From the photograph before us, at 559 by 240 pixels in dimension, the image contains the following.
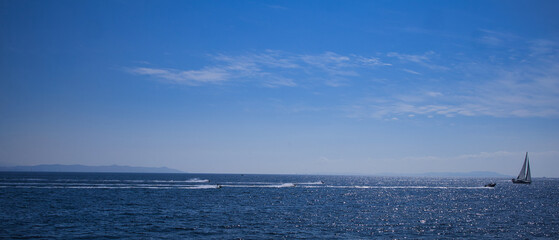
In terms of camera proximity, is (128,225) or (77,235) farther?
(128,225)

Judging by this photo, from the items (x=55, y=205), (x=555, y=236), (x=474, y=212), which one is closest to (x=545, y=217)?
(x=474, y=212)

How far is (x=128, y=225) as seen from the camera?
147 feet

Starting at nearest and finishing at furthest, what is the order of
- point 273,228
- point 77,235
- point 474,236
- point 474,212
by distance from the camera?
point 77,235 < point 474,236 < point 273,228 < point 474,212

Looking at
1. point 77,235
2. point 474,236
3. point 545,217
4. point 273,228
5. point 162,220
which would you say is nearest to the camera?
point 77,235

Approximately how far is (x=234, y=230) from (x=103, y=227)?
15691 mm

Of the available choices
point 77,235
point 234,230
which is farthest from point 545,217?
point 77,235

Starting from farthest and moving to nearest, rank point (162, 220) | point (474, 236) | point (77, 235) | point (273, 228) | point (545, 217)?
point (545, 217) < point (162, 220) < point (273, 228) < point (474, 236) < point (77, 235)

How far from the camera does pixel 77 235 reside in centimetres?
3844

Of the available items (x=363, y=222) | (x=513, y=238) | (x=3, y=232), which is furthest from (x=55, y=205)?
(x=513, y=238)

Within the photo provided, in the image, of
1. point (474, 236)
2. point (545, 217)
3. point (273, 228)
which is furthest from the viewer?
point (545, 217)

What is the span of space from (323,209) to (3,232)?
44.8m

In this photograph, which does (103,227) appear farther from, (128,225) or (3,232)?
(3,232)

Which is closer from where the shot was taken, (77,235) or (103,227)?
(77,235)

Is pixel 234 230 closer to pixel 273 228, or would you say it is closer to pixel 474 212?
pixel 273 228
